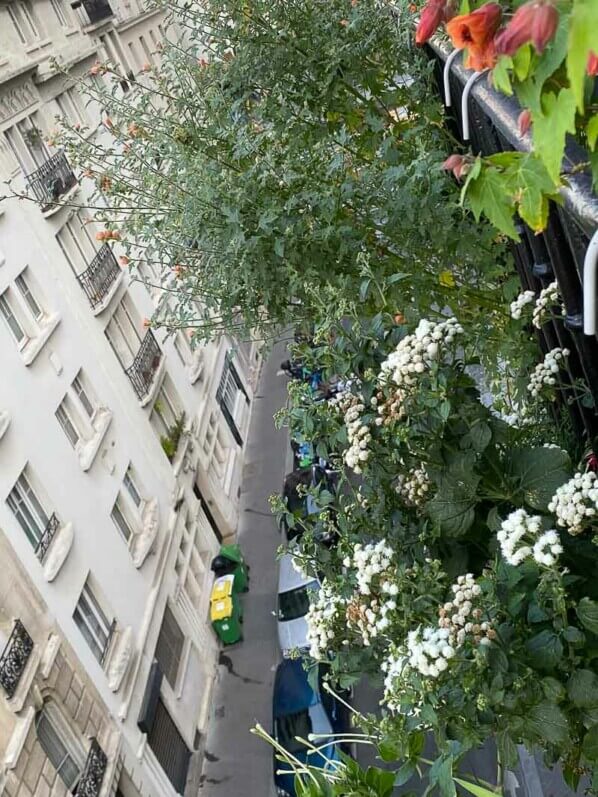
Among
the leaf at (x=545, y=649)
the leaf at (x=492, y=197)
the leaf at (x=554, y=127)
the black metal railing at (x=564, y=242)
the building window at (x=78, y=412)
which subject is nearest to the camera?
the leaf at (x=554, y=127)

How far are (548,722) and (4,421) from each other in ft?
35.1

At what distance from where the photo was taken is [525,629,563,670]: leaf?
2.93 m

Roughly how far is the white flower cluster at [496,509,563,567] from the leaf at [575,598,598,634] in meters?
0.20

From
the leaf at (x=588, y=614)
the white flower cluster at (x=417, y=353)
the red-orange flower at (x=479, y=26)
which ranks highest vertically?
the white flower cluster at (x=417, y=353)

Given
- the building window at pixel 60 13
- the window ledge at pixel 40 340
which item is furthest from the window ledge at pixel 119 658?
the building window at pixel 60 13

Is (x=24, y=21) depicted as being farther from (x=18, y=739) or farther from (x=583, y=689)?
(x=583, y=689)

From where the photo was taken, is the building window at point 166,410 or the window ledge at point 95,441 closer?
the window ledge at point 95,441

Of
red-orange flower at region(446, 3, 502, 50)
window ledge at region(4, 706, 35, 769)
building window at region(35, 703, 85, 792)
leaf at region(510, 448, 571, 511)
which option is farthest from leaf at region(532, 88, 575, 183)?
building window at region(35, 703, 85, 792)

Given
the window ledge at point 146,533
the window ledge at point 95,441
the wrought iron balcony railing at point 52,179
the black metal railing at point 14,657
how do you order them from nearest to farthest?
the black metal railing at point 14,657 → the window ledge at point 95,441 → the window ledge at point 146,533 → the wrought iron balcony railing at point 52,179

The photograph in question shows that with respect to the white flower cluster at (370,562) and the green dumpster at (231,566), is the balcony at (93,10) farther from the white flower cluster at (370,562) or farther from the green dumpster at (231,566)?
the white flower cluster at (370,562)

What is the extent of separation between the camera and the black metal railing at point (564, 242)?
6.47ft

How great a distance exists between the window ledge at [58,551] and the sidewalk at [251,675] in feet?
17.0

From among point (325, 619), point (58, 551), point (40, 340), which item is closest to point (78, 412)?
point (40, 340)

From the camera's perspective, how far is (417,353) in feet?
10.3
